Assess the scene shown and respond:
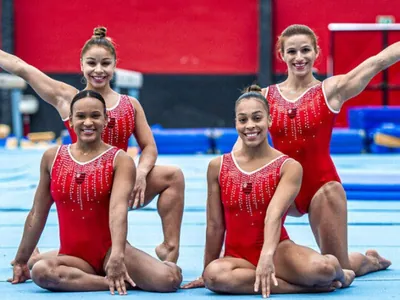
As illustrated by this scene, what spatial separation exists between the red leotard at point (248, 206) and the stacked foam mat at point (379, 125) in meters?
7.16

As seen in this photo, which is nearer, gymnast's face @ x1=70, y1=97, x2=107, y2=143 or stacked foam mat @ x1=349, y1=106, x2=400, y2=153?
gymnast's face @ x1=70, y1=97, x2=107, y2=143

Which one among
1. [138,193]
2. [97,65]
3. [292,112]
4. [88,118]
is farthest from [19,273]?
[292,112]

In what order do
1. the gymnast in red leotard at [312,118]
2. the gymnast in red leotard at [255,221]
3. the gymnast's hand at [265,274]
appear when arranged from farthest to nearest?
the gymnast in red leotard at [312,118] → the gymnast in red leotard at [255,221] → the gymnast's hand at [265,274]

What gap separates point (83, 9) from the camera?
13062mm

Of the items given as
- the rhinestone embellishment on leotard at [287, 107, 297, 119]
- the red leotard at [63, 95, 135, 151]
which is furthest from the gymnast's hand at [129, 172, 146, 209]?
the rhinestone embellishment on leotard at [287, 107, 297, 119]

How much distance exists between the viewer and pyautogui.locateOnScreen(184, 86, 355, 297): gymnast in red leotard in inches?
128

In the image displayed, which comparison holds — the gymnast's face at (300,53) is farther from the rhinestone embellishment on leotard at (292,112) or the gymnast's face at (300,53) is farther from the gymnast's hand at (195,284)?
the gymnast's hand at (195,284)

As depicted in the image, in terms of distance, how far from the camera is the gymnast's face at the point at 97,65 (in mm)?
3803

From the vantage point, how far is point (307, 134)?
12.2 ft

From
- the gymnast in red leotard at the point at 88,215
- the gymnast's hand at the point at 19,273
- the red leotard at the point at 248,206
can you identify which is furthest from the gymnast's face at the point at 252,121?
the gymnast's hand at the point at 19,273

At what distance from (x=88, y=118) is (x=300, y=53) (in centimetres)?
108

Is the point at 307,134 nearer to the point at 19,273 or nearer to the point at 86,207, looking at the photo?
the point at 86,207

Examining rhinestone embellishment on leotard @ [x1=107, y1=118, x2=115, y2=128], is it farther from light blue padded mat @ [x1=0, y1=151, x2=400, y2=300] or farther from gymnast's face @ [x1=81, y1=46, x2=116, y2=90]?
light blue padded mat @ [x1=0, y1=151, x2=400, y2=300]

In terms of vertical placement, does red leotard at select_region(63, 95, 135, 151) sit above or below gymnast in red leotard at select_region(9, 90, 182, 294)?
above
